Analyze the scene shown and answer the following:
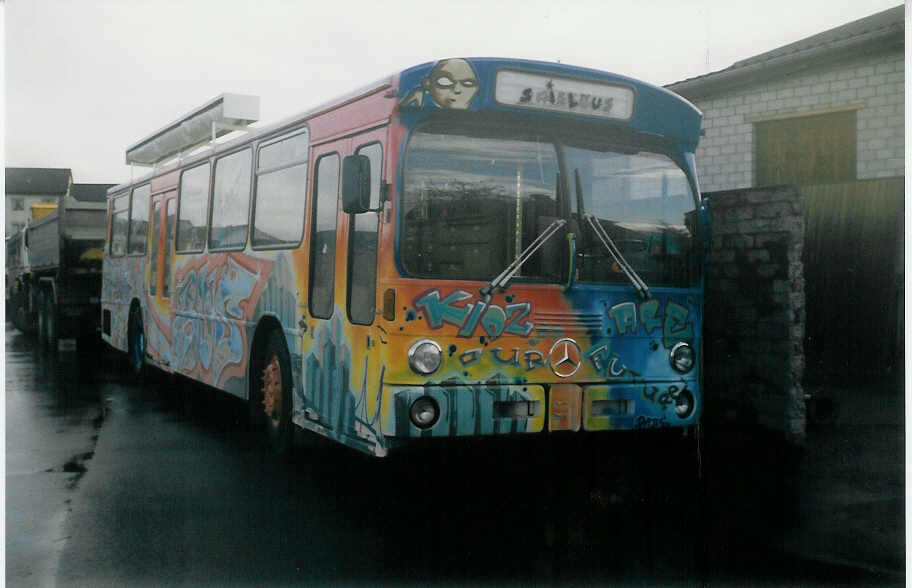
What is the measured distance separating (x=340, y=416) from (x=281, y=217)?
1.87m

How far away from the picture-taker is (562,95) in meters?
5.76

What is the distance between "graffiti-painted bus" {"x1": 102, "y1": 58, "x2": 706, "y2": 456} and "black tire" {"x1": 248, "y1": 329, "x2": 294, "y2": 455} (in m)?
0.28

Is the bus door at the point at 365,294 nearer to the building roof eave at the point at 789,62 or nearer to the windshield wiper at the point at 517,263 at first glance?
the windshield wiper at the point at 517,263

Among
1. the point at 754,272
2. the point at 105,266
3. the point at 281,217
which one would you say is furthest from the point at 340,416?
the point at 105,266

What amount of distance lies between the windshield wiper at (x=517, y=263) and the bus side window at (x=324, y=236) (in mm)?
1183

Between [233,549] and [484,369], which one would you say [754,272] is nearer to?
[484,369]

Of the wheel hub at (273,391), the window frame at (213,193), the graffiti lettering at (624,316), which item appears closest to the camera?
the graffiti lettering at (624,316)

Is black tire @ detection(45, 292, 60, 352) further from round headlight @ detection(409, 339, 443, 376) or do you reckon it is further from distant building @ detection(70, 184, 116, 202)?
round headlight @ detection(409, 339, 443, 376)

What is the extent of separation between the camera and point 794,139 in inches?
474

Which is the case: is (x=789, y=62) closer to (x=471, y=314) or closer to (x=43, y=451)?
(x=471, y=314)

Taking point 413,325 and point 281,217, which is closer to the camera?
point 413,325

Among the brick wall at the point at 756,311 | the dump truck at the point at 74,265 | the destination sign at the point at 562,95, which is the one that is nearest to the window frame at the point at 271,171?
the destination sign at the point at 562,95

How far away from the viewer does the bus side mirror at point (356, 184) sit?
18.1 ft

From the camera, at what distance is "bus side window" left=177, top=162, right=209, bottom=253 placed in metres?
9.20
